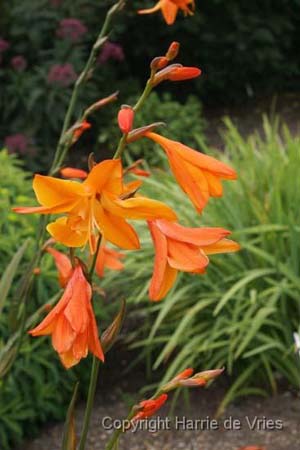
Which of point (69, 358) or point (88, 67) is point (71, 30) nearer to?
point (88, 67)

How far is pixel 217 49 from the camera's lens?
7.27 metres

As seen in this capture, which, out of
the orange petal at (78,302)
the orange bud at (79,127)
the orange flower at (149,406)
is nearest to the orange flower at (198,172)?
the orange petal at (78,302)

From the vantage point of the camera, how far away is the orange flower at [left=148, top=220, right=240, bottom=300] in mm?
1479

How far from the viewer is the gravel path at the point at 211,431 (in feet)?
10.8

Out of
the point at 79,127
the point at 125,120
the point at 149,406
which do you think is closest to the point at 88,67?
the point at 79,127

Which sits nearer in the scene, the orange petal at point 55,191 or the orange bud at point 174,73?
the orange petal at point 55,191

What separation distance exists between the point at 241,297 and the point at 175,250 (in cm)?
195

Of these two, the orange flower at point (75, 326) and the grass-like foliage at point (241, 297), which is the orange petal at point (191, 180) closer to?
the orange flower at point (75, 326)

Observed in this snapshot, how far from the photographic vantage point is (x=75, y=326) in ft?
4.69

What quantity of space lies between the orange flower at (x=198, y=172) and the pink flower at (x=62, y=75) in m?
4.23

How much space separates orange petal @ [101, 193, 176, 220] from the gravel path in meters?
2.01

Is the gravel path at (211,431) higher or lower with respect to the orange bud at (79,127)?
lower

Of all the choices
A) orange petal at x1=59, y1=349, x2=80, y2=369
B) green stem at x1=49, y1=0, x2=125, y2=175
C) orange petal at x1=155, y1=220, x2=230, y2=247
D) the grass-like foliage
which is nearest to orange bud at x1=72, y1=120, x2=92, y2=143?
green stem at x1=49, y1=0, x2=125, y2=175

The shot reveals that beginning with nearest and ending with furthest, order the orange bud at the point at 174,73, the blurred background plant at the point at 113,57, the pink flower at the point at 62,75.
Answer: the orange bud at the point at 174,73
the pink flower at the point at 62,75
the blurred background plant at the point at 113,57
